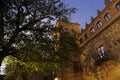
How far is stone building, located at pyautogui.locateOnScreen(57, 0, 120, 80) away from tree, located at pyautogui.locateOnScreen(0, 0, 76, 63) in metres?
2.70

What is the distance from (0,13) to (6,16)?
906 millimetres

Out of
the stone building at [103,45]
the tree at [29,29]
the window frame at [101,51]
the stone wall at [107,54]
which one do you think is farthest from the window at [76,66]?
the tree at [29,29]

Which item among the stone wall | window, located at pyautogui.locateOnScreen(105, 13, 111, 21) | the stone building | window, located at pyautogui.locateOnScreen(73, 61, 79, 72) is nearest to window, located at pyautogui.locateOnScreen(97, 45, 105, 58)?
the stone building

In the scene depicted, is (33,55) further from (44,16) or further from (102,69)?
(102,69)

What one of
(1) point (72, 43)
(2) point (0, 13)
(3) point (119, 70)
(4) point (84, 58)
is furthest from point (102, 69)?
(2) point (0, 13)

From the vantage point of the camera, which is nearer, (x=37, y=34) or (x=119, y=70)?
(x=37, y=34)

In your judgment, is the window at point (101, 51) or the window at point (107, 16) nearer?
the window at point (101, 51)

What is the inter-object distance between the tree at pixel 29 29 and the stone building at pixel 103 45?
2696 millimetres

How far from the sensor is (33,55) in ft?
47.6

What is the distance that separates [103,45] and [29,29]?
10693 mm

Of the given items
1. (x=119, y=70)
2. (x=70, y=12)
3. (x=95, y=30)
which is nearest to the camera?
(x=70, y=12)

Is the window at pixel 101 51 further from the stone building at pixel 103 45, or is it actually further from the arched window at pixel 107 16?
the arched window at pixel 107 16

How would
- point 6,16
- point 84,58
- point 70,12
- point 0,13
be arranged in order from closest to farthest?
point 0,13, point 6,16, point 70,12, point 84,58

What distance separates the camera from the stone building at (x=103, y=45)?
63.6ft
